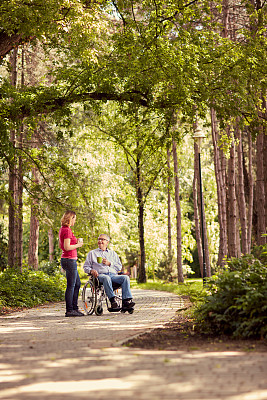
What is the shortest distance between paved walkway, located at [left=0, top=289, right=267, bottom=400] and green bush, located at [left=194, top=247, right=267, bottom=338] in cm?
95

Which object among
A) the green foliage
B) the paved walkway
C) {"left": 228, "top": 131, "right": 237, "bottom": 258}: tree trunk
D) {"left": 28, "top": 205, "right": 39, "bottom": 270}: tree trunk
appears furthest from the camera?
{"left": 28, "top": 205, "right": 39, "bottom": 270}: tree trunk

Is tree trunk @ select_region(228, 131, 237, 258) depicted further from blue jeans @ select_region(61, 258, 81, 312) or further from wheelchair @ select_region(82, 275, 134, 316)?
blue jeans @ select_region(61, 258, 81, 312)

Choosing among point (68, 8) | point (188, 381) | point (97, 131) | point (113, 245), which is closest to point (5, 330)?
point (188, 381)

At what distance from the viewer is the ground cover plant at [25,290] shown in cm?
1226

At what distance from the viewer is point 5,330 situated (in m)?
7.69

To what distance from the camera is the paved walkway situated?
3.71 metres

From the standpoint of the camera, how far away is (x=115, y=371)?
440 cm

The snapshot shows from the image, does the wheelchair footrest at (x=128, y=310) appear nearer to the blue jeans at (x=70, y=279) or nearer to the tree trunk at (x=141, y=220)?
the blue jeans at (x=70, y=279)

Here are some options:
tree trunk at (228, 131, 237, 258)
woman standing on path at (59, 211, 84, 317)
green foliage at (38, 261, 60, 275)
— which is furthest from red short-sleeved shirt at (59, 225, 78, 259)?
green foliage at (38, 261, 60, 275)

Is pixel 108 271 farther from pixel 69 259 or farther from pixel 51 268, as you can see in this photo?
pixel 51 268

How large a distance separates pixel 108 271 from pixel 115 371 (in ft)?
19.6

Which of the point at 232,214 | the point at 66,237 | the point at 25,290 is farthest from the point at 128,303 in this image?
the point at 232,214

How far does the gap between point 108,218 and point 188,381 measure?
101ft

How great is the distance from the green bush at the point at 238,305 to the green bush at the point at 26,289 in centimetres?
598
